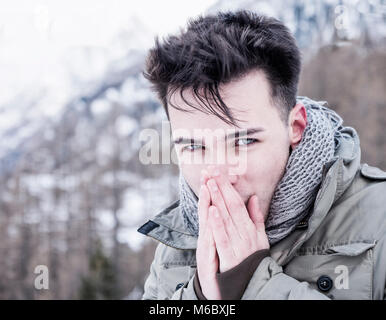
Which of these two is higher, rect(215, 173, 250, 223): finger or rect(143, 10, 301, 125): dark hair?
rect(143, 10, 301, 125): dark hair

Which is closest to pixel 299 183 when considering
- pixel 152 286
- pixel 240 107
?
pixel 240 107

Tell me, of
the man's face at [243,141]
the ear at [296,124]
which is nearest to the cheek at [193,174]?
the man's face at [243,141]

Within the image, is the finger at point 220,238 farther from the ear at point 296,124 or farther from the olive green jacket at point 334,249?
the ear at point 296,124

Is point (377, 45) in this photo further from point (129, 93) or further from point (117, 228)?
point (117, 228)

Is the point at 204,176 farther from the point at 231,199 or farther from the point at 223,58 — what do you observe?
the point at 223,58

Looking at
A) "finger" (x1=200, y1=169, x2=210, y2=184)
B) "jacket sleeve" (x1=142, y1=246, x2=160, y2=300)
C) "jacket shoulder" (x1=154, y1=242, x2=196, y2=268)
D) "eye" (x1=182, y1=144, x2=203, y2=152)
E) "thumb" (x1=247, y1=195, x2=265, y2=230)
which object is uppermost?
"eye" (x1=182, y1=144, x2=203, y2=152)

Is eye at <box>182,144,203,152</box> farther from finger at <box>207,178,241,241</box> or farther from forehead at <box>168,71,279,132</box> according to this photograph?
finger at <box>207,178,241,241</box>

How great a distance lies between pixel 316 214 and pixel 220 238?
1.13 ft

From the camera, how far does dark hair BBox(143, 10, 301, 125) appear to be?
1.43 meters

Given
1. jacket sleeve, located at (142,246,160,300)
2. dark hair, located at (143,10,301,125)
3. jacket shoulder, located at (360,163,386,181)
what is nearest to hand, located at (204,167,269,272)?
dark hair, located at (143,10,301,125)

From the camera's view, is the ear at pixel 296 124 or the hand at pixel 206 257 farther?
the ear at pixel 296 124

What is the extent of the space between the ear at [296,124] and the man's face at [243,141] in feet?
0.09

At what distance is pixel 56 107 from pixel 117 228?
25.7ft

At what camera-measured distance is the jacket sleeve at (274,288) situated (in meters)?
1.21
